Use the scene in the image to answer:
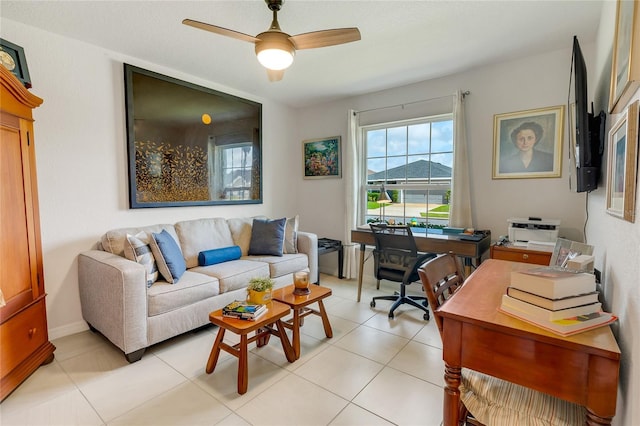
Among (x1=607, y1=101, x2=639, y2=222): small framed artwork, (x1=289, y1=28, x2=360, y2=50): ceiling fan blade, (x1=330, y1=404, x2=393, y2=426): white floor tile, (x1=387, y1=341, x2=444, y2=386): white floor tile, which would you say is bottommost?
(x1=330, y1=404, x2=393, y2=426): white floor tile

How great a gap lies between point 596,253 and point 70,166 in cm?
376

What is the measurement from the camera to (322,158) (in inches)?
170

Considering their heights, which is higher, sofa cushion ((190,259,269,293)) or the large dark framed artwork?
the large dark framed artwork

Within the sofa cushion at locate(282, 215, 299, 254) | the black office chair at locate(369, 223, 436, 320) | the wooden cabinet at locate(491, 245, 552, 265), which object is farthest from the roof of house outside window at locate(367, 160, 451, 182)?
the sofa cushion at locate(282, 215, 299, 254)

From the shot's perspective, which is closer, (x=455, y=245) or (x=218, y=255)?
(x=455, y=245)

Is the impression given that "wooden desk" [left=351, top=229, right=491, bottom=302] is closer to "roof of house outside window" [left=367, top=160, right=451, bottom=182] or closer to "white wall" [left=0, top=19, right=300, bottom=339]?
"roof of house outside window" [left=367, top=160, right=451, bottom=182]

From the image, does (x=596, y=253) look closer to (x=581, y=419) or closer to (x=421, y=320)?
(x=581, y=419)

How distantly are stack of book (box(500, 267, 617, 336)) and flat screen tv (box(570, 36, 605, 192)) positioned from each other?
0.91 m

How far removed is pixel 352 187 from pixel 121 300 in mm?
2768

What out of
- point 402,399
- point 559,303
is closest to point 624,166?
point 559,303

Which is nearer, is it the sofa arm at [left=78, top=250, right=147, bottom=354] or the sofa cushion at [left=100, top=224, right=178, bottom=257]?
the sofa arm at [left=78, top=250, right=147, bottom=354]

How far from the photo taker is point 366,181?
4016mm

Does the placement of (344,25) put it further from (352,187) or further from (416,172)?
(352,187)

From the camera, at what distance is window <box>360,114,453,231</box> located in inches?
133
